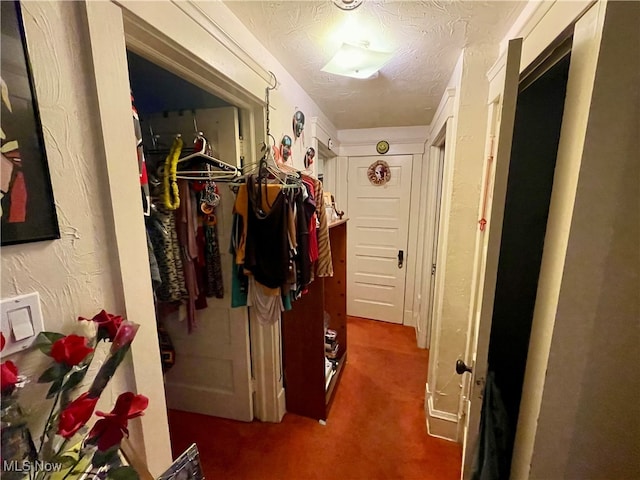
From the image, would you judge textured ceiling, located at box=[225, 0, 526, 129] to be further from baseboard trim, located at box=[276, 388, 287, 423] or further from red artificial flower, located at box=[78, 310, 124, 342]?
baseboard trim, located at box=[276, 388, 287, 423]

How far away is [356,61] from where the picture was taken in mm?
1365

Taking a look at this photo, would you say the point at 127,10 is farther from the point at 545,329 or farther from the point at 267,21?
the point at 545,329

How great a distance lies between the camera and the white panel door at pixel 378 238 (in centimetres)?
307

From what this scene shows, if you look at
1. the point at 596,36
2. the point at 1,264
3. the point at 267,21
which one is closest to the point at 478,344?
the point at 596,36

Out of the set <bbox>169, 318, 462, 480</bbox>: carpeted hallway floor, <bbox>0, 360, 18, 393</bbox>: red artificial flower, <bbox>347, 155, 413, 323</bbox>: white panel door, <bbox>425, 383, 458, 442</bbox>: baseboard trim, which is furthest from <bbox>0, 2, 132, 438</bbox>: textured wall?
<bbox>347, 155, 413, 323</bbox>: white panel door

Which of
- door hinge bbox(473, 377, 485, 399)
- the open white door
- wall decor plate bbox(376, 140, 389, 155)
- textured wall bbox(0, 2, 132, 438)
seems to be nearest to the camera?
textured wall bbox(0, 2, 132, 438)

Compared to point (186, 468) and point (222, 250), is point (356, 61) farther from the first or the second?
point (186, 468)

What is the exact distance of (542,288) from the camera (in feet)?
2.77

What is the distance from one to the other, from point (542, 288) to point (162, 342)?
2.03 m

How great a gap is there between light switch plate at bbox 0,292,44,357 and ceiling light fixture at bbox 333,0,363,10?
52.2 inches

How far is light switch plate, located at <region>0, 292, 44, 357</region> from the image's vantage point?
0.53 m

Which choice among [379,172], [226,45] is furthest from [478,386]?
[379,172]

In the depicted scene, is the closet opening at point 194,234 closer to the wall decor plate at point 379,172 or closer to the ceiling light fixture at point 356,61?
the ceiling light fixture at point 356,61

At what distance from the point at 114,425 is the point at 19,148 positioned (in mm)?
583
